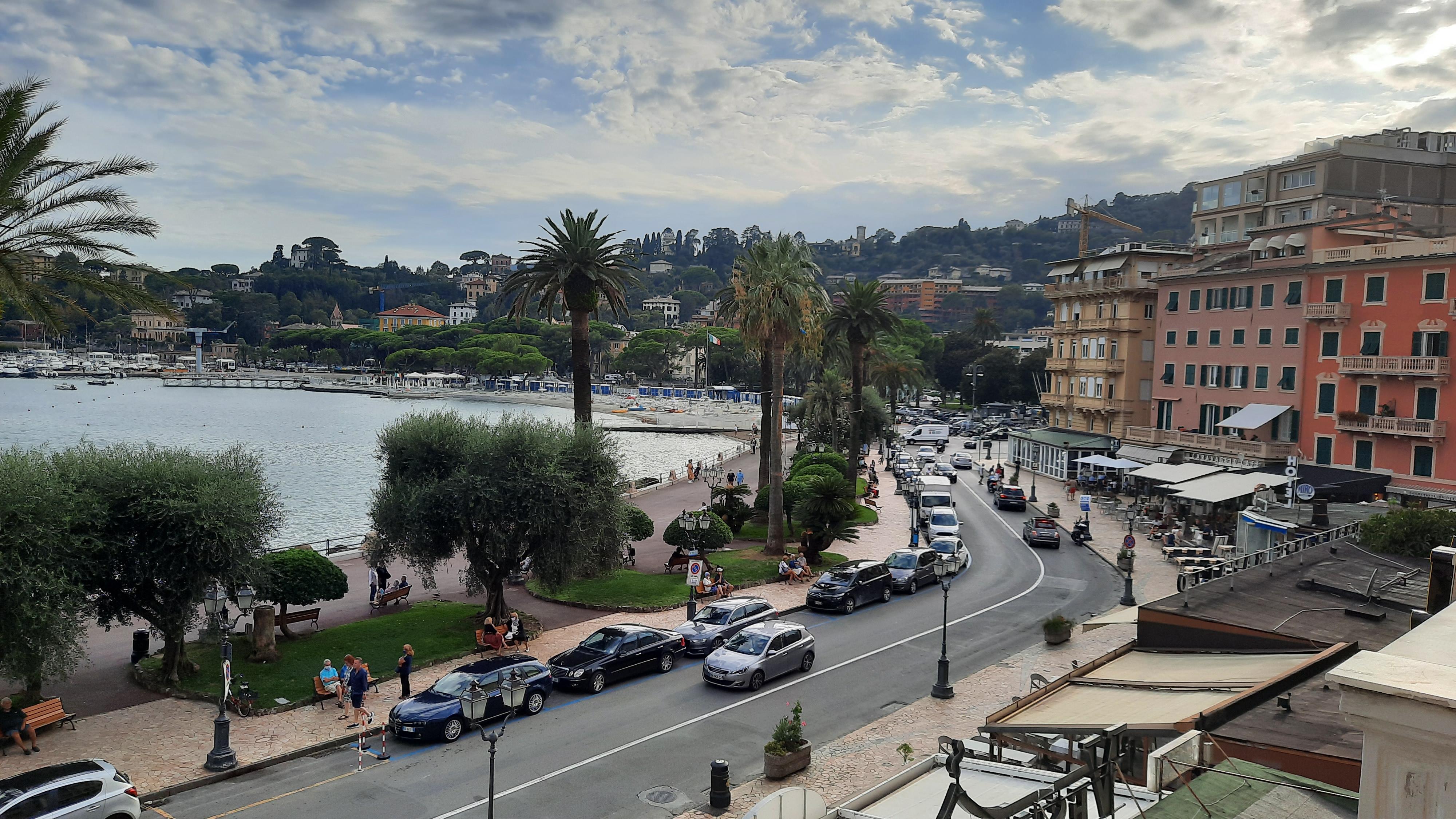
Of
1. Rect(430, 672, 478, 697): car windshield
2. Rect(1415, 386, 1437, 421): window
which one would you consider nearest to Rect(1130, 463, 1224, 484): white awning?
Rect(1415, 386, 1437, 421): window

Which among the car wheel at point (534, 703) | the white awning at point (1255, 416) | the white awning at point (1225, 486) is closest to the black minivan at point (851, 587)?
the car wheel at point (534, 703)

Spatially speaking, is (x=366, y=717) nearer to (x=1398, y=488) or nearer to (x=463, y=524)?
(x=463, y=524)

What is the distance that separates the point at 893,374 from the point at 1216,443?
3964 centimetres

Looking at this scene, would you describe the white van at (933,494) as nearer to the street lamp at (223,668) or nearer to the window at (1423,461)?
the window at (1423,461)

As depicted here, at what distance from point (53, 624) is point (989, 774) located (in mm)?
17469

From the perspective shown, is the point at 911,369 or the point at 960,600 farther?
the point at 911,369

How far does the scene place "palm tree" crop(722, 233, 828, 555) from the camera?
35938mm

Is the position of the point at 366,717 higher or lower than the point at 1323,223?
lower

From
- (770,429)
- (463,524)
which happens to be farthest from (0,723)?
(770,429)

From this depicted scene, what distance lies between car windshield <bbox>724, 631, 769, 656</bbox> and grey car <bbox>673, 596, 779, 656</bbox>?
1112mm

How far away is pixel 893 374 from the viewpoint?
87062mm

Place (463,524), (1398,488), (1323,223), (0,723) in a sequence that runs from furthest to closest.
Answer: (1323,223) < (1398,488) < (463,524) < (0,723)

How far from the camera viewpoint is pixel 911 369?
100m

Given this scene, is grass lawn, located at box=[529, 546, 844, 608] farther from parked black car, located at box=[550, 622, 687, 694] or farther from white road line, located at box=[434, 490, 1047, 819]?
white road line, located at box=[434, 490, 1047, 819]
